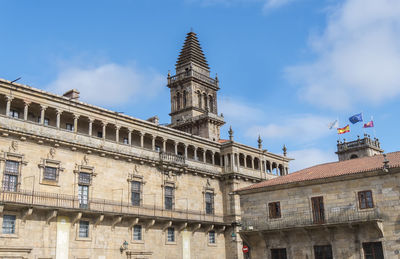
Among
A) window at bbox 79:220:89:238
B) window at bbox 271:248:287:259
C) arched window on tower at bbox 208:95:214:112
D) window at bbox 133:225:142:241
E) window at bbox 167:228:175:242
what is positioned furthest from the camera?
arched window on tower at bbox 208:95:214:112

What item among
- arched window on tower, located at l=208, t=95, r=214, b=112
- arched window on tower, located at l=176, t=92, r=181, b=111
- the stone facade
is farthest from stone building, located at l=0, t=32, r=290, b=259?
arched window on tower, located at l=176, t=92, r=181, b=111

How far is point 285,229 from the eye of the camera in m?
32.7

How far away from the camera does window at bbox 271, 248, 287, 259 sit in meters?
33.4

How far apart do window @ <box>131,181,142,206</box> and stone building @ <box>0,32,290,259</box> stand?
0.28 ft

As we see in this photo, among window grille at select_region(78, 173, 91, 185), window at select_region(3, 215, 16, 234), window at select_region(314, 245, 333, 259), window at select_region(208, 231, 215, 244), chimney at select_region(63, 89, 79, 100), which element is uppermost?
chimney at select_region(63, 89, 79, 100)

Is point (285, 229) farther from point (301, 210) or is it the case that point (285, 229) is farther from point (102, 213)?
point (102, 213)

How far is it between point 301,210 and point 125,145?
15.4 m

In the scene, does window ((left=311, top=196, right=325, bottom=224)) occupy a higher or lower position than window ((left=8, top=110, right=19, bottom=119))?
lower

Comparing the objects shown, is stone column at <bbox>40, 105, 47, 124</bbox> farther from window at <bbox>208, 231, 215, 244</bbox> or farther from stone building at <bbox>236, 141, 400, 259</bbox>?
window at <bbox>208, 231, 215, 244</bbox>

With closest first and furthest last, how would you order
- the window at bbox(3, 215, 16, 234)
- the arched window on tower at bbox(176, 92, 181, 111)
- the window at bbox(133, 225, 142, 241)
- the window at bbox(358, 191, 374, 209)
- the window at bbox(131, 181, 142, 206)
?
the window at bbox(358, 191, 374, 209), the window at bbox(3, 215, 16, 234), the window at bbox(133, 225, 142, 241), the window at bbox(131, 181, 142, 206), the arched window on tower at bbox(176, 92, 181, 111)

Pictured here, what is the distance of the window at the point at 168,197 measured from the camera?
42.0m

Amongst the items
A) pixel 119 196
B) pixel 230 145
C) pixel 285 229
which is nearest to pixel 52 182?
pixel 119 196

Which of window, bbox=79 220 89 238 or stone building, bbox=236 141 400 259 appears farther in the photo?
window, bbox=79 220 89 238

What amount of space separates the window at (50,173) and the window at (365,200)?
69.9 ft
